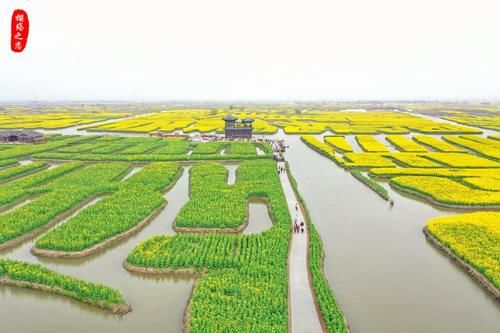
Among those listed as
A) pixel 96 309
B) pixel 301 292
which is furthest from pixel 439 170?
pixel 96 309

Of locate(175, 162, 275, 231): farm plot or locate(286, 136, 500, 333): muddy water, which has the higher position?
locate(175, 162, 275, 231): farm plot

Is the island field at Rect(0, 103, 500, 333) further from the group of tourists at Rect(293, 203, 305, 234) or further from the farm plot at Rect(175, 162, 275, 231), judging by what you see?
the group of tourists at Rect(293, 203, 305, 234)

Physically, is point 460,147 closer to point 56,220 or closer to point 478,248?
point 478,248

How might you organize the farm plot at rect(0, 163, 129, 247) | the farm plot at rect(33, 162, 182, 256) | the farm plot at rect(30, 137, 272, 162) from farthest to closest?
the farm plot at rect(30, 137, 272, 162) < the farm plot at rect(0, 163, 129, 247) < the farm plot at rect(33, 162, 182, 256)

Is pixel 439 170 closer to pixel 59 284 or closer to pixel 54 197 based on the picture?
pixel 59 284

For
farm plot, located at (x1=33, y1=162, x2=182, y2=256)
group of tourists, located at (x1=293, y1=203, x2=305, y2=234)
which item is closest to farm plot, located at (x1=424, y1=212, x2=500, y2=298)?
group of tourists, located at (x1=293, y1=203, x2=305, y2=234)

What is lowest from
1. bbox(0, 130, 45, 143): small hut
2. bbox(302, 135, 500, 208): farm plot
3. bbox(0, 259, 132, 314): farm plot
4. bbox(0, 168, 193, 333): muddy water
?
bbox(0, 168, 193, 333): muddy water
